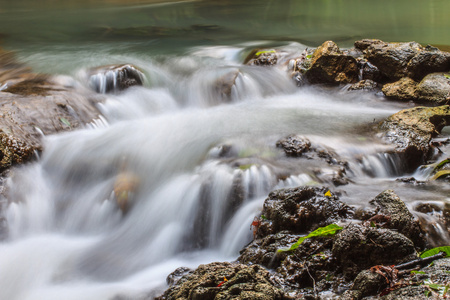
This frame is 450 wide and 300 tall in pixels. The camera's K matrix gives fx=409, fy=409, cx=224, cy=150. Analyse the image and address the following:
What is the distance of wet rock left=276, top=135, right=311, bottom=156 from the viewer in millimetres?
5280

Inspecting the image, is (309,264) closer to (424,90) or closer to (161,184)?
(161,184)

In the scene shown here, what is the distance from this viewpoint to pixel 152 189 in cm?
510

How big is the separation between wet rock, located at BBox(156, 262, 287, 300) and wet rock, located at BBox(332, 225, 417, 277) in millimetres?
625

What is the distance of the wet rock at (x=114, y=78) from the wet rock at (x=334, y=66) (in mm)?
3600

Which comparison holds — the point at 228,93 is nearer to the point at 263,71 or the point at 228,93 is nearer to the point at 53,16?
the point at 263,71

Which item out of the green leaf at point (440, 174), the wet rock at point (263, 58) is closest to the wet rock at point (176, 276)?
the green leaf at point (440, 174)

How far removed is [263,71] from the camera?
348 inches

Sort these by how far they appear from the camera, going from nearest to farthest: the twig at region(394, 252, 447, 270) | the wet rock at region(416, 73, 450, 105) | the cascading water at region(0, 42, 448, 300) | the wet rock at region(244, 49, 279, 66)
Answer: the twig at region(394, 252, 447, 270) < the cascading water at region(0, 42, 448, 300) < the wet rock at region(416, 73, 450, 105) < the wet rock at region(244, 49, 279, 66)

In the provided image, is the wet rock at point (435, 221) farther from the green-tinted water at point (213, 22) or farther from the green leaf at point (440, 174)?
the green-tinted water at point (213, 22)

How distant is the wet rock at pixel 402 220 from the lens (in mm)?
3251

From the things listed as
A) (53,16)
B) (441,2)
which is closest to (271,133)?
(53,16)

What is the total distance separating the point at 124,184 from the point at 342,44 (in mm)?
8277

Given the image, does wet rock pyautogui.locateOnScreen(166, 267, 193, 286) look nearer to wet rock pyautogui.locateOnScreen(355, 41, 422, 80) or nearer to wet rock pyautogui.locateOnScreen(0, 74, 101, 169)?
wet rock pyautogui.locateOnScreen(0, 74, 101, 169)

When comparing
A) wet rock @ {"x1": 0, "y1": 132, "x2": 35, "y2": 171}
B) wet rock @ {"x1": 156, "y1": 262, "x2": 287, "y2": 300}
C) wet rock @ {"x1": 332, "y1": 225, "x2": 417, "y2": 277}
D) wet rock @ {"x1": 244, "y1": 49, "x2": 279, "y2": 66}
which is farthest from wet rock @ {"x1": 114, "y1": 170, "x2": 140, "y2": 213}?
wet rock @ {"x1": 244, "y1": 49, "x2": 279, "y2": 66}
